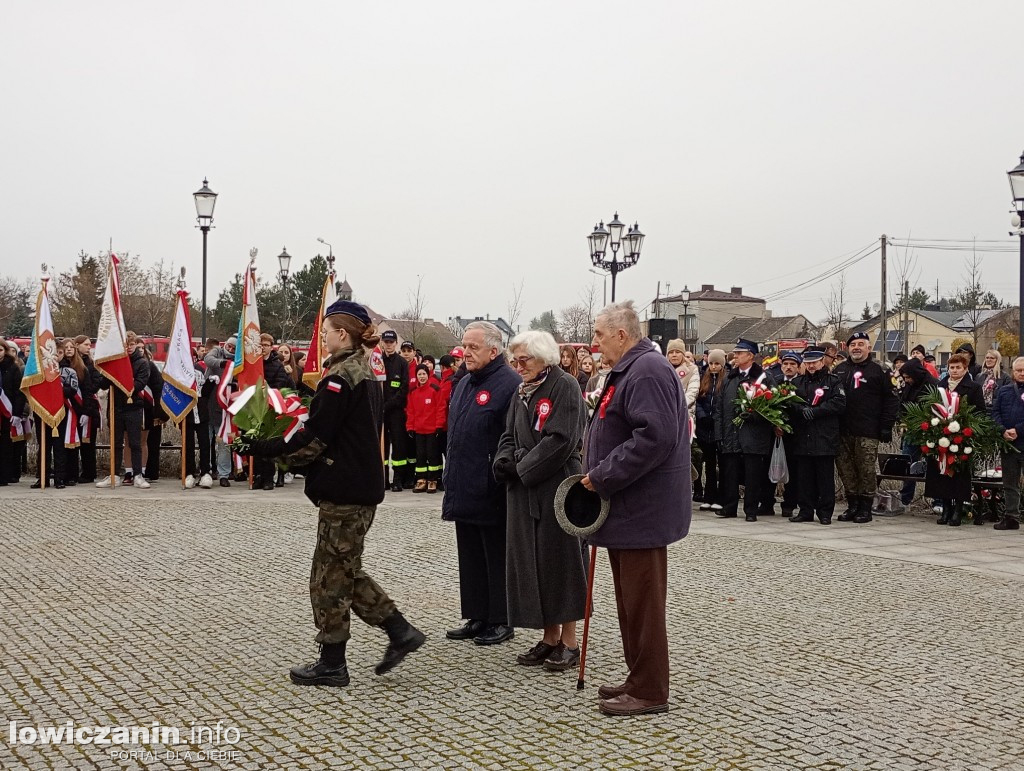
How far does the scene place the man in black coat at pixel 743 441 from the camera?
1298cm

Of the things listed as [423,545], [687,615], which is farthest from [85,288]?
[687,615]

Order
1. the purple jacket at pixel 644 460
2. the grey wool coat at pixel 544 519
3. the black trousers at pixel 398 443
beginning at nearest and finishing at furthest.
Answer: the purple jacket at pixel 644 460
the grey wool coat at pixel 544 519
the black trousers at pixel 398 443

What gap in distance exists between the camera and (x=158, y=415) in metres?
16.5

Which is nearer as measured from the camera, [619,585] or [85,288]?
[619,585]

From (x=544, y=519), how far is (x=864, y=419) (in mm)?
7797

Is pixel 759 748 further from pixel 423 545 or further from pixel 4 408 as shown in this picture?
pixel 4 408

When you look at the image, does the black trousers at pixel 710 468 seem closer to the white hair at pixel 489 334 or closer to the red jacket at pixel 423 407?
the red jacket at pixel 423 407

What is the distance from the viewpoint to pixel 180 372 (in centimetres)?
1569

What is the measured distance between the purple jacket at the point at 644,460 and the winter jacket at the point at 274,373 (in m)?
10.7

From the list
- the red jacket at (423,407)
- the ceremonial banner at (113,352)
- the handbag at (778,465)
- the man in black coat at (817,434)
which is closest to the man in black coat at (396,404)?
the red jacket at (423,407)

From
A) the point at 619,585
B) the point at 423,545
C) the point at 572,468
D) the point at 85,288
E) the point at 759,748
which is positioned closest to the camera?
the point at 759,748

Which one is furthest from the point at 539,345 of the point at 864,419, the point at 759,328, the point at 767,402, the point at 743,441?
the point at 759,328

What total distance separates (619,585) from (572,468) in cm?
112

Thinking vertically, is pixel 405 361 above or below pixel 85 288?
below
